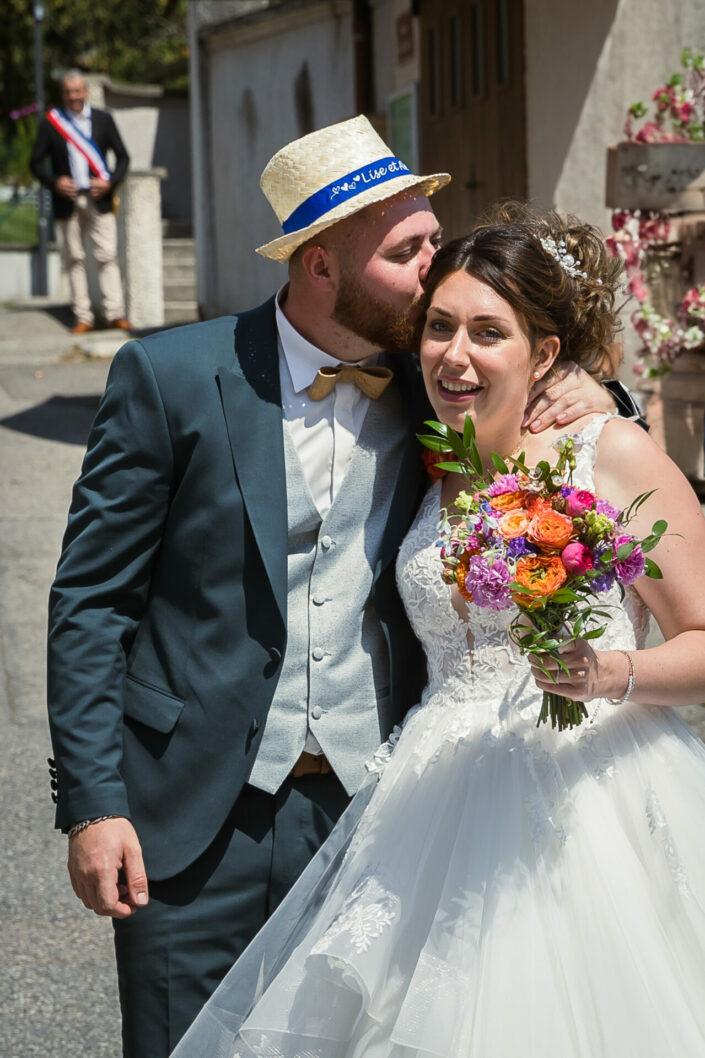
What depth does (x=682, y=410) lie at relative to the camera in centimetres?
640

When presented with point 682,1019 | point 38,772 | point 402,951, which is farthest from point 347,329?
point 38,772

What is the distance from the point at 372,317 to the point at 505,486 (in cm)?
61

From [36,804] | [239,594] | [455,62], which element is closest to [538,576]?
[239,594]

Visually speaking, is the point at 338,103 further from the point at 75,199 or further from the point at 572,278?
the point at 572,278

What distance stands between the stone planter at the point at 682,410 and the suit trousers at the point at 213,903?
398cm

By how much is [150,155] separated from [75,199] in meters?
6.06

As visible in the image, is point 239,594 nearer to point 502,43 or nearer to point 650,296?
point 650,296

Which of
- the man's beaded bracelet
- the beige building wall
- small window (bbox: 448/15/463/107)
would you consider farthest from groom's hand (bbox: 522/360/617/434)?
small window (bbox: 448/15/463/107)

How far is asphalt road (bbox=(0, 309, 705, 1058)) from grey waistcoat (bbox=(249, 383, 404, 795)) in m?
1.54

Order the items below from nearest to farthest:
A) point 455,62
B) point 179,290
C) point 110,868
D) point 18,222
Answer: point 110,868
point 455,62
point 179,290
point 18,222

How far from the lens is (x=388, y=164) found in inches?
111

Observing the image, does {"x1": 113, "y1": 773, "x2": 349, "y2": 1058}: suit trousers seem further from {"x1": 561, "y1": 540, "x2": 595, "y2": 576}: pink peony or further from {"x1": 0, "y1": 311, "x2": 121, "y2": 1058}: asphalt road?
{"x1": 0, "y1": 311, "x2": 121, "y2": 1058}: asphalt road

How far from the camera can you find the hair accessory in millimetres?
2760

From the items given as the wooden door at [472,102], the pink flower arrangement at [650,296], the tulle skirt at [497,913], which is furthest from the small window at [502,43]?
the tulle skirt at [497,913]
